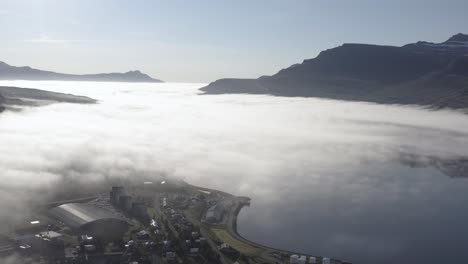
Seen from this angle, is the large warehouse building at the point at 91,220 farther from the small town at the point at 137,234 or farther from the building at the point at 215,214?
the building at the point at 215,214

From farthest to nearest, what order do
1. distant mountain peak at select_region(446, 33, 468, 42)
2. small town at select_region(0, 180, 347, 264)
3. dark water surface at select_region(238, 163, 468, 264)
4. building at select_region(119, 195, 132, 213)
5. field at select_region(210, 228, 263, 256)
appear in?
distant mountain peak at select_region(446, 33, 468, 42)
building at select_region(119, 195, 132, 213)
dark water surface at select_region(238, 163, 468, 264)
field at select_region(210, 228, 263, 256)
small town at select_region(0, 180, 347, 264)

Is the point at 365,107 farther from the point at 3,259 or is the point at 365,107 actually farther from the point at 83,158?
the point at 3,259

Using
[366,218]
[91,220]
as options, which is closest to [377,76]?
[366,218]

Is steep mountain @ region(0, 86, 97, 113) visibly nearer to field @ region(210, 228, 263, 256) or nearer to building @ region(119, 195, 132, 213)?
building @ region(119, 195, 132, 213)

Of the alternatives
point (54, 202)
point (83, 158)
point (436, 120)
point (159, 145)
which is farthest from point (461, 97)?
point (54, 202)

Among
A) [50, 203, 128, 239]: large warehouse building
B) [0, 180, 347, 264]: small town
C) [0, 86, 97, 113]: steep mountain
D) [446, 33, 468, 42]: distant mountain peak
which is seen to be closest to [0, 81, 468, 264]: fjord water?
[0, 180, 347, 264]: small town

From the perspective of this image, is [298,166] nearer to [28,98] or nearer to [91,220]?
[91,220]
